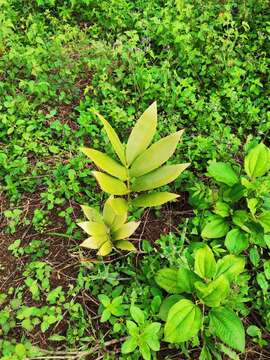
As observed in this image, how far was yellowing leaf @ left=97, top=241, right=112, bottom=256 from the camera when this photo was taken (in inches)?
95.0

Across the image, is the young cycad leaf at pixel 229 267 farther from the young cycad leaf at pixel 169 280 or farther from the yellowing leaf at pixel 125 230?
the yellowing leaf at pixel 125 230

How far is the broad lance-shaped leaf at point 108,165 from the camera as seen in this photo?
2.42 meters

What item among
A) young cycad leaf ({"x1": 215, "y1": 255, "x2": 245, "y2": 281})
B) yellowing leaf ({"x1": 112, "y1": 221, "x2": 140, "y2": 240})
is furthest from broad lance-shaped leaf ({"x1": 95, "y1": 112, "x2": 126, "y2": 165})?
young cycad leaf ({"x1": 215, "y1": 255, "x2": 245, "y2": 281})

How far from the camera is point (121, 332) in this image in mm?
2283

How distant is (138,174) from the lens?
256 cm

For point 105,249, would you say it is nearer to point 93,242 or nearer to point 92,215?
point 93,242

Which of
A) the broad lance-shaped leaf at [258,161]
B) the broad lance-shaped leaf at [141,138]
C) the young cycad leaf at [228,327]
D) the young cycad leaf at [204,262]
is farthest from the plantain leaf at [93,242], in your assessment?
the broad lance-shaped leaf at [258,161]

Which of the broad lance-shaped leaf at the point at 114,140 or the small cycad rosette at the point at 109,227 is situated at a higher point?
the broad lance-shaped leaf at the point at 114,140

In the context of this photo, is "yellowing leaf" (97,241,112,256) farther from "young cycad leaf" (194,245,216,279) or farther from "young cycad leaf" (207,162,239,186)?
"young cycad leaf" (207,162,239,186)

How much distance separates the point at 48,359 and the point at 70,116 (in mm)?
1712

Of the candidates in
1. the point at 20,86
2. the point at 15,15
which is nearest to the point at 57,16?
the point at 15,15

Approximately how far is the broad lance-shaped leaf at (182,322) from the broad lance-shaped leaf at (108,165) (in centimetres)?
80

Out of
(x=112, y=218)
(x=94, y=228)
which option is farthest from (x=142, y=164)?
(x=94, y=228)

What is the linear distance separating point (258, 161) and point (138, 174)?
69 centimetres
